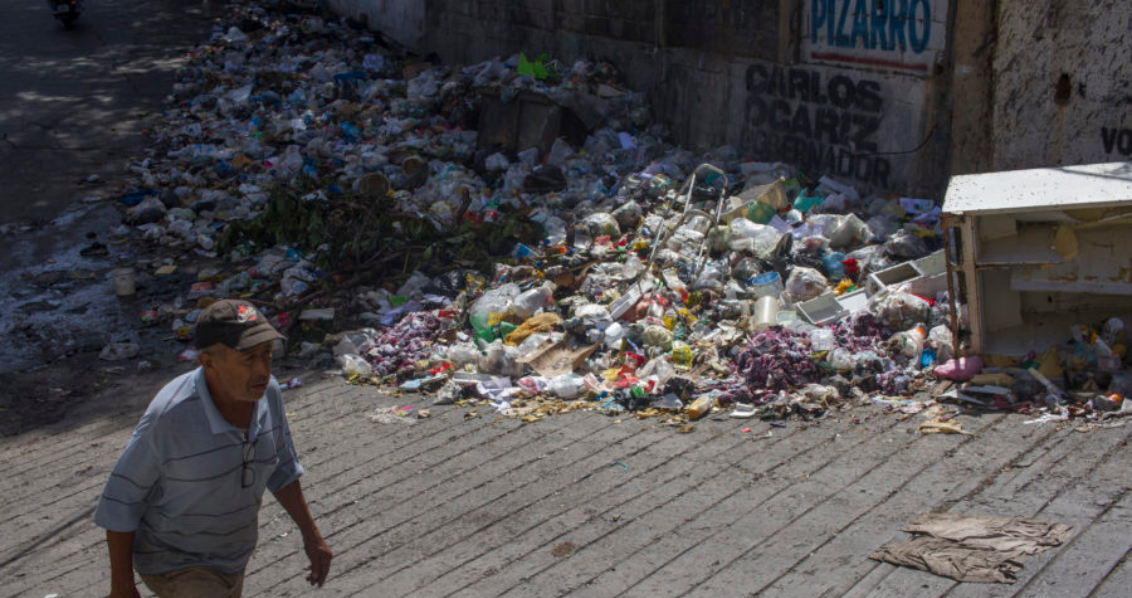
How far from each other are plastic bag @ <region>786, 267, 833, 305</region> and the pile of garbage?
0.6 inches

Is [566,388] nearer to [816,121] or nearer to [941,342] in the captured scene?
[941,342]

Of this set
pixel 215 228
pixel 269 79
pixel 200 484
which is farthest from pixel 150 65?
pixel 200 484

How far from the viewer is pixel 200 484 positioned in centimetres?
274

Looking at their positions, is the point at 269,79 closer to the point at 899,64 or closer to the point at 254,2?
the point at 254,2

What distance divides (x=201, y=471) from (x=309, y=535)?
42 centimetres

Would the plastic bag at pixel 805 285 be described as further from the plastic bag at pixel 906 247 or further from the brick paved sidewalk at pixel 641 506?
the brick paved sidewalk at pixel 641 506

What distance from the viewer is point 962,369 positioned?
5.09 metres

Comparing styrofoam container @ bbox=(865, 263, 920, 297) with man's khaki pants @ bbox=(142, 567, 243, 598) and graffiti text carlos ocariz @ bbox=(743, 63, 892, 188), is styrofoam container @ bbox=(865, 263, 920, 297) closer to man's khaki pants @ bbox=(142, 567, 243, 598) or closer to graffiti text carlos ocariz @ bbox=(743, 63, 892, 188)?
graffiti text carlos ocariz @ bbox=(743, 63, 892, 188)

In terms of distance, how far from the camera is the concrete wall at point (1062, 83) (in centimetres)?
618

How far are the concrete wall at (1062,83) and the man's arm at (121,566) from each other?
6.03 metres

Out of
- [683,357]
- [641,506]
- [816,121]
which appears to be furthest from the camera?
[816,121]

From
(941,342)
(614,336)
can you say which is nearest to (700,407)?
(614,336)

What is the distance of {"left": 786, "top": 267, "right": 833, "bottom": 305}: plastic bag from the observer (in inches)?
252

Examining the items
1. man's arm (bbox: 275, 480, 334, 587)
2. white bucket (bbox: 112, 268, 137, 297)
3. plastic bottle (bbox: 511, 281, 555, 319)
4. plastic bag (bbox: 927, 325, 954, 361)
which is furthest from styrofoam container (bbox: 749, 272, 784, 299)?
white bucket (bbox: 112, 268, 137, 297)
